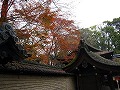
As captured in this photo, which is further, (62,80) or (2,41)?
(62,80)

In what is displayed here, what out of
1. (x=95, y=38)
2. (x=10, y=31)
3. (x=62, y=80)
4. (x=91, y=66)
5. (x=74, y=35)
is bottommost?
(x=62, y=80)

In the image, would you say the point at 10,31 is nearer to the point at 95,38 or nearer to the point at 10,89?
the point at 10,89

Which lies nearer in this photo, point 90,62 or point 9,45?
point 9,45

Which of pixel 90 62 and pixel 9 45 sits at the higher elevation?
pixel 9 45

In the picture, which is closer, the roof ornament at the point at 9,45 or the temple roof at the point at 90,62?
the roof ornament at the point at 9,45

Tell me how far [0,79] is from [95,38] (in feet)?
206

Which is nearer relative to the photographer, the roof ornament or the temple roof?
the roof ornament

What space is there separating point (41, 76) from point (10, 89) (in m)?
4.11

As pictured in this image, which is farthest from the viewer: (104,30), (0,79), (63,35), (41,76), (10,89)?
(104,30)

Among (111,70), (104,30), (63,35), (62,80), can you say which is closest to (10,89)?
(111,70)

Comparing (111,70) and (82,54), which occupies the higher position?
(82,54)

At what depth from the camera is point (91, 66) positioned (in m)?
13.8

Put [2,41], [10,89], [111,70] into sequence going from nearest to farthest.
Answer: [2,41], [10,89], [111,70]

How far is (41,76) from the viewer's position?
13.7 m
